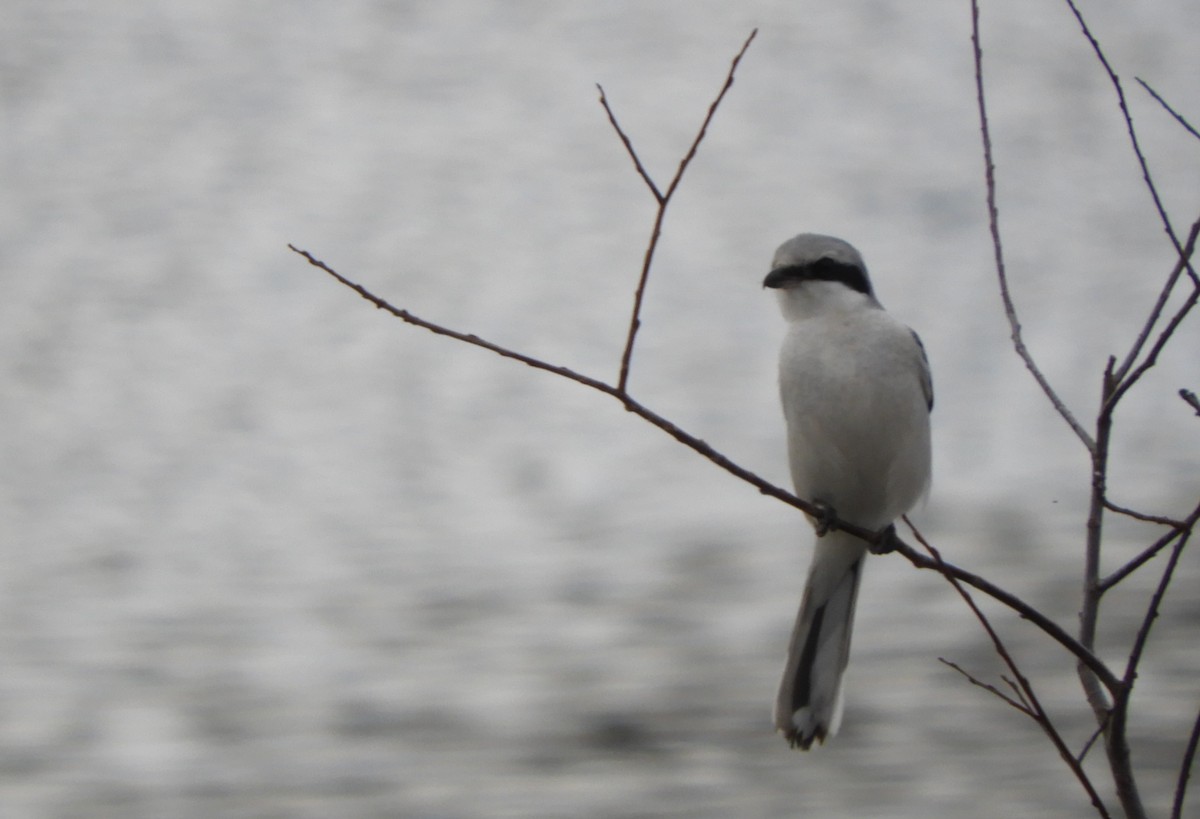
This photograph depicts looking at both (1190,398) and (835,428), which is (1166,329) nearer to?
(1190,398)

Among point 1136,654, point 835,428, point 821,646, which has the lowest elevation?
point 1136,654

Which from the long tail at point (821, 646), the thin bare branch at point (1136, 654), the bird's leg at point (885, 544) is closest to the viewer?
the thin bare branch at point (1136, 654)

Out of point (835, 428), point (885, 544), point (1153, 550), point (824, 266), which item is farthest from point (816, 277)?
point (1153, 550)

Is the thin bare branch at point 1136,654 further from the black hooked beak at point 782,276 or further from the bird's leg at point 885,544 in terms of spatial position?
the black hooked beak at point 782,276

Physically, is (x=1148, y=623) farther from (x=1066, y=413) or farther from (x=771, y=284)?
(x=771, y=284)

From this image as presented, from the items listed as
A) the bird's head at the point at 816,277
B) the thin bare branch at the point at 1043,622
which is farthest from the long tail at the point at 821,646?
the thin bare branch at the point at 1043,622

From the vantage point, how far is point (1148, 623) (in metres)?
1.44

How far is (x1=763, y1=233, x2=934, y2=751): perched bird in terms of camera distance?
2.63 metres

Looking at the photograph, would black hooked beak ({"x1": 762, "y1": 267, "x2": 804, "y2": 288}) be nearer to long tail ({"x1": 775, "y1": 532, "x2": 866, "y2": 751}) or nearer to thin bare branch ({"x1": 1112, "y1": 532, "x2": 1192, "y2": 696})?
long tail ({"x1": 775, "y1": 532, "x2": 866, "y2": 751})

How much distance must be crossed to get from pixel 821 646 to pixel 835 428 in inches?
16.8

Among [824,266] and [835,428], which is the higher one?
[824,266]

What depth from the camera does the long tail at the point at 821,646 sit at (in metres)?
2.58

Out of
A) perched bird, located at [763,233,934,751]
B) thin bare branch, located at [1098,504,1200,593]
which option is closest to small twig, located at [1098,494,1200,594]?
thin bare branch, located at [1098,504,1200,593]

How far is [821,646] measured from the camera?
2719 mm
